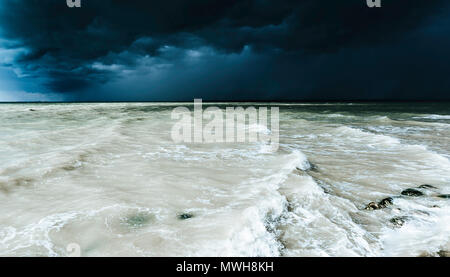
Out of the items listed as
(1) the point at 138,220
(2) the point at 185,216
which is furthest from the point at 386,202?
(1) the point at 138,220

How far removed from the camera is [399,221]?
172 inches

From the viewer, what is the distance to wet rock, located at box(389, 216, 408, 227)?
4.29 meters

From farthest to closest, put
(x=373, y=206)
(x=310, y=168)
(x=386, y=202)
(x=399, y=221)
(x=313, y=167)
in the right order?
(x=313, y=167)
(x=310, y=168)
(x=386, y=202)
(x=373, y=206)
(x=399, y=221)

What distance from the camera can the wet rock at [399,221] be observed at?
4293 millimetres

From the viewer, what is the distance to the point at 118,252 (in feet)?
11.5

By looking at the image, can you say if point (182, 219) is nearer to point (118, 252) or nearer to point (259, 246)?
point (118, 252)

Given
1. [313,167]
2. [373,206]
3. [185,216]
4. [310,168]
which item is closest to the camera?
[185,216]

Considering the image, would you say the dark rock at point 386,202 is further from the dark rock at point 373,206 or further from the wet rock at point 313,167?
the wet rock at point 313,167

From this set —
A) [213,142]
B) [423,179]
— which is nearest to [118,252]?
[423,179]

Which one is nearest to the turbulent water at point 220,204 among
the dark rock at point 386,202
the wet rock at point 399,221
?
the wet rock at point 399,221

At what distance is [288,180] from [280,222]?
2.20 meters

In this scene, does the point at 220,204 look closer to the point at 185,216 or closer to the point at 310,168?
the point at 185,216

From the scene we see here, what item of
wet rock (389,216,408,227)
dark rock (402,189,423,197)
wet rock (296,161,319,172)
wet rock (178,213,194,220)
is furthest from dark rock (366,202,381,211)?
wet rock (178,213,194,220)

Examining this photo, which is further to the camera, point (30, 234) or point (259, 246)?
point (30, 234)
